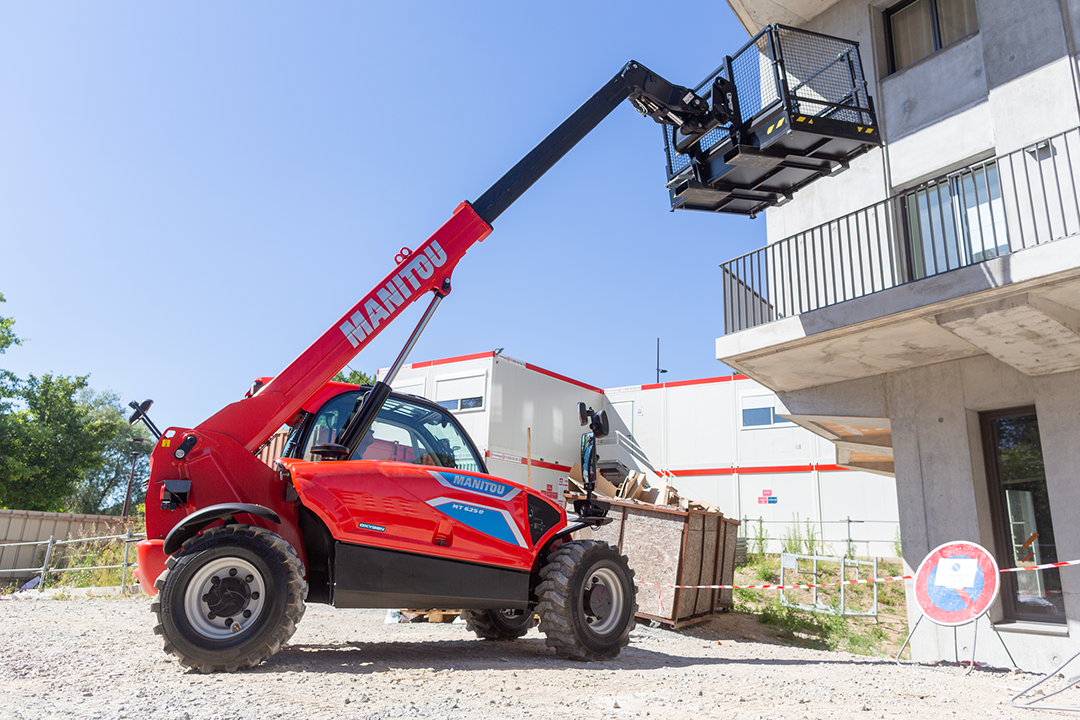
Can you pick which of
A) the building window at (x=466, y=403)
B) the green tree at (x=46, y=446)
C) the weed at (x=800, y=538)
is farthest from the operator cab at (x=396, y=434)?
the green tree at (x=46, y=446)

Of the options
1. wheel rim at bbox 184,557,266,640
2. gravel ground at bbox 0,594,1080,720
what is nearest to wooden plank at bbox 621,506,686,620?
gravel ground at bbox 0,594,1080,720

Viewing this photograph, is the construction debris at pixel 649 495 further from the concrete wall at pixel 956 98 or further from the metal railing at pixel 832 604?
the concrete wall at pixel 956 98

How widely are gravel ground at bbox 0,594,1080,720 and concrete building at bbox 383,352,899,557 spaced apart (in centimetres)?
1192

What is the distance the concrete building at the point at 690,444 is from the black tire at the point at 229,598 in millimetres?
13775

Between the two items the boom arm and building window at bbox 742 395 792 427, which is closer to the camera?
the boom arm

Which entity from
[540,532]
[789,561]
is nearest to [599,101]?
[540,532]

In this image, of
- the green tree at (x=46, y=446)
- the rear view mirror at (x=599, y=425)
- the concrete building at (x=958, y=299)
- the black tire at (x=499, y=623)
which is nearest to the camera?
the rear view mirror at (x=599, y=425)

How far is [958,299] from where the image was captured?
845cm

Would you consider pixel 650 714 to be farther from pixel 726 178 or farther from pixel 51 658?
pixel 726 178

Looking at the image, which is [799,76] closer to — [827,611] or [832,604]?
[827,611]

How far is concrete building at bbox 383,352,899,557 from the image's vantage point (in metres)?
19.6

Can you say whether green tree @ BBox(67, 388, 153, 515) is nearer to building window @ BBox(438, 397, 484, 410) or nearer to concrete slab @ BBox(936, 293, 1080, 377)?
building window @ BBox(438, 397, 484, 410)

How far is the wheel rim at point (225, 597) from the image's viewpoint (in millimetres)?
5043

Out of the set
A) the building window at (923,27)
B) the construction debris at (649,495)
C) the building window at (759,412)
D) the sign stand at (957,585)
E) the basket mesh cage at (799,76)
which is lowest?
the sign stand at (957,585)
